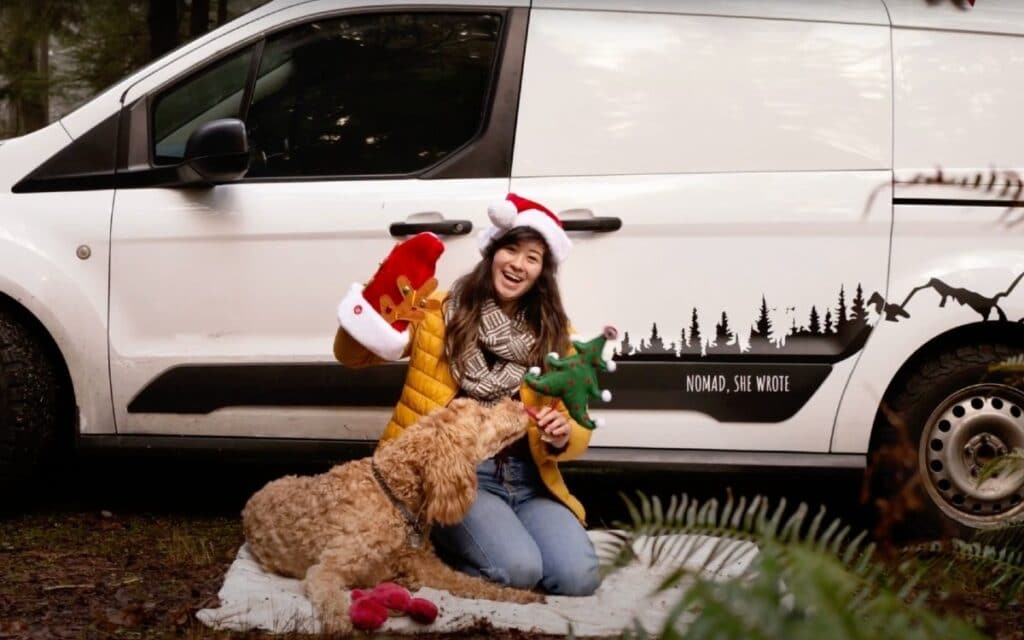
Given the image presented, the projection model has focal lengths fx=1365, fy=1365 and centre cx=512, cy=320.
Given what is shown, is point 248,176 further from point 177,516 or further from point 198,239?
point 177,516

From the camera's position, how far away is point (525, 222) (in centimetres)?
403

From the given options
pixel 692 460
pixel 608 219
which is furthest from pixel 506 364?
pixel 692 460

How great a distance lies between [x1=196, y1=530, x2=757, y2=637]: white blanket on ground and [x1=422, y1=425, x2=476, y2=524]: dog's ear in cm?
33

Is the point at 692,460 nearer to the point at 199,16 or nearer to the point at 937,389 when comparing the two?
the point at 937,389

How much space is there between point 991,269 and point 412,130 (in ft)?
6.73

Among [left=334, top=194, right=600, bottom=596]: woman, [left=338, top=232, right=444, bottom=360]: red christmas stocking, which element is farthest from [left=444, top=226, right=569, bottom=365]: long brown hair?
[left=338, top=232, right=444, bottom=360]: red christmas stocking

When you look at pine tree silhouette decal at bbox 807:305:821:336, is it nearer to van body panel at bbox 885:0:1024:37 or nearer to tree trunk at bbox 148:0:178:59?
van body panel at bbox 885:0:1024:37

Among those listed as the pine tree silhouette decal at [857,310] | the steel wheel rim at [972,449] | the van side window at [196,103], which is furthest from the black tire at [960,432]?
the van side window at [196,103]

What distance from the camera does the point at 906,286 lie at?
4676 millimetres

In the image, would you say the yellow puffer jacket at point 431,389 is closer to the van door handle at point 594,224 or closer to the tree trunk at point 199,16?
the van door handle at point 594,224

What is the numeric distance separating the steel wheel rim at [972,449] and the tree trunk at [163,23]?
252 inches

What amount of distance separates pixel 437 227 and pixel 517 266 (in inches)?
27.7

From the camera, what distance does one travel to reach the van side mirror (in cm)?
448

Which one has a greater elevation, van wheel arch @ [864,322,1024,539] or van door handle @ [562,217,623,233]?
van door handle @ [562,217,623,233]
